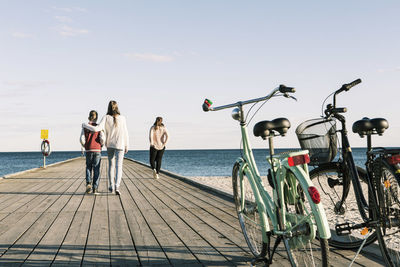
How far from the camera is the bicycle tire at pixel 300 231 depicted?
88.5 inches

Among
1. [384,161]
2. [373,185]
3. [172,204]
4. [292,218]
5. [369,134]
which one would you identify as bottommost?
[172,204]

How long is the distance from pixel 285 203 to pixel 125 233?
226cm

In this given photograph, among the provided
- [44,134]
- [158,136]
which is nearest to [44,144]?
[44,134]

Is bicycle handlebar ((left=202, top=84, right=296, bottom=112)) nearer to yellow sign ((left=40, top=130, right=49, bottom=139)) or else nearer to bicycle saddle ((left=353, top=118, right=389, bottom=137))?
bicycle saddle ((left=353, top=118, right=389, bottom=137))

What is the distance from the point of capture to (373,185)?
2.61 m

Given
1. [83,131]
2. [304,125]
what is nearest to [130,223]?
[304,125]

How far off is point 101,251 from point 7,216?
2668 mm

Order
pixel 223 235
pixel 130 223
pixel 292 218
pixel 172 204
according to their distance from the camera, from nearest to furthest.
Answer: pixel 292 218, pixel 223 235, pixel 130 223, pixel 172 204

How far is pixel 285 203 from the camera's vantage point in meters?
2.60

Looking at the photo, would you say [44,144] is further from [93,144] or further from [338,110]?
[338,110]

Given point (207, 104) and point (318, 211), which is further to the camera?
point (207, 104)

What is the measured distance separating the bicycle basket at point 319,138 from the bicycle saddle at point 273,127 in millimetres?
555

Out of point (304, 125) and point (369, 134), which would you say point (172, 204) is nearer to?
point (304, 125)

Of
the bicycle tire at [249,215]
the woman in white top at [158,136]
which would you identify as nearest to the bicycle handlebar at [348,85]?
the bicycle tire at [249,215]
